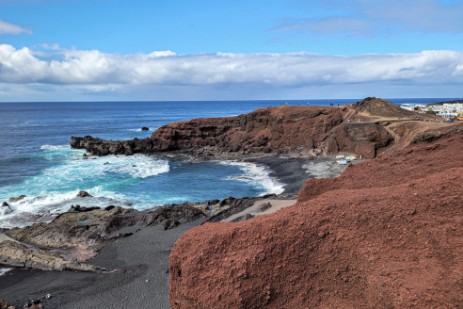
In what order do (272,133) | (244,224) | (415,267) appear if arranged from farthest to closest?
(272,133)
(244,224)
(415,267)

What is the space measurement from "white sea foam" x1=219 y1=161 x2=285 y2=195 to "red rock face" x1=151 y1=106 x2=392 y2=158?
24.6ft

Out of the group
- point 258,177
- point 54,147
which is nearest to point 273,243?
point 258,177

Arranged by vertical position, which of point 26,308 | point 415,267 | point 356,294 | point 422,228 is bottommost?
point 26,308

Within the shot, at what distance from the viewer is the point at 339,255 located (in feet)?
29.7

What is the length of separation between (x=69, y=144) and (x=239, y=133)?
37.1 meters

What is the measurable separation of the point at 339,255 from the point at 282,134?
55446mm

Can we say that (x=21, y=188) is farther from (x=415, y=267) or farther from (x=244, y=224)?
(x=415, y=267)

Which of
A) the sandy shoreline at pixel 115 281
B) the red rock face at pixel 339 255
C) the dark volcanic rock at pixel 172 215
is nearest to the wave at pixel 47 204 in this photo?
the dark volcanic rock at pixel 172 215

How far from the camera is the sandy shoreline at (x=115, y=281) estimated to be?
17.9 metres

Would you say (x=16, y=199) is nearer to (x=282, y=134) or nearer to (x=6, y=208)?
(x=6, y=208)

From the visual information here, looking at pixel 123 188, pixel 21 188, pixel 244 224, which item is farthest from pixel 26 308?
pixel 21 188

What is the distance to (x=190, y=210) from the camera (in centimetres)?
2862

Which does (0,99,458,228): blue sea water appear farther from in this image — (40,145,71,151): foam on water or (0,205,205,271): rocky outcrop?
(40,145,71,151): foam on water

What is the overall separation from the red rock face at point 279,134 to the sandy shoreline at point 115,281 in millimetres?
33360
